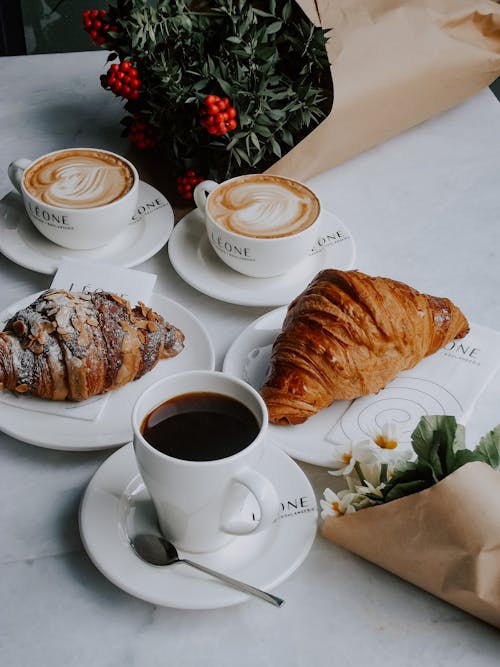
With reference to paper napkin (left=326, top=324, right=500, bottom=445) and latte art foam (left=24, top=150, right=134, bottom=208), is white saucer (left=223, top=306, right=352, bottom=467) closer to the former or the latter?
paper napkin (left=326, top=324, right=500, bottom=445)

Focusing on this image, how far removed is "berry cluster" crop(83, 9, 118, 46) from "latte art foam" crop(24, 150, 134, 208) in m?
0.23

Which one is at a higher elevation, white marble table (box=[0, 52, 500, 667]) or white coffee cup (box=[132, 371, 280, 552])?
white coffee cup (box=[132, 371, 280, 552])

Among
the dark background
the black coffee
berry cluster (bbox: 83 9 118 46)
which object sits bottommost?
the dark background

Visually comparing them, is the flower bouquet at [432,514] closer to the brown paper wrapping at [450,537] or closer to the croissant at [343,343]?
the brown paper wrapping at [450,537]

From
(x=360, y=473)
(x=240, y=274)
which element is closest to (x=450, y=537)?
(x=360, y=473)

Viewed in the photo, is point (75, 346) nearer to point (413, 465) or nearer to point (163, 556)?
point (163, 556)

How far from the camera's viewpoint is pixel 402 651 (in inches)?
31.4

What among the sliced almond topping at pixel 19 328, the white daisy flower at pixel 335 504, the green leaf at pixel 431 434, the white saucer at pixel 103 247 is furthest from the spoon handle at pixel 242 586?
the white saucer at pixel 103 247

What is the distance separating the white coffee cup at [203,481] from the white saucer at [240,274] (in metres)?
0.38

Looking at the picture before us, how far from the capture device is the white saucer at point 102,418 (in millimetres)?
976

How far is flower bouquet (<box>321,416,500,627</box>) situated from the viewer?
78 centimetres

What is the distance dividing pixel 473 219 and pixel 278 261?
17.6 inches

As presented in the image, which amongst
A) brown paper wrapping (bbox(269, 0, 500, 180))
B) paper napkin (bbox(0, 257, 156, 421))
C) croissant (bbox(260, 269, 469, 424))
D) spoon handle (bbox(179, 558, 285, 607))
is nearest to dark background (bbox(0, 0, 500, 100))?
brown paper wrapping (bbox(269, 0, 500, 180))

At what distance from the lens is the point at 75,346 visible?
101 cm
